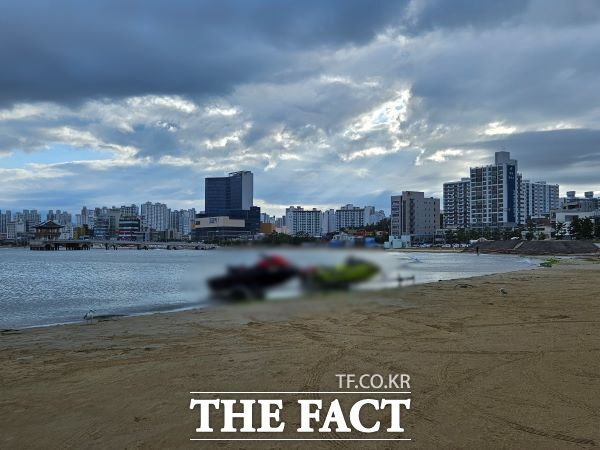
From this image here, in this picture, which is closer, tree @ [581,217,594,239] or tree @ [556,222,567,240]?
tree @ [581,217,594,239]

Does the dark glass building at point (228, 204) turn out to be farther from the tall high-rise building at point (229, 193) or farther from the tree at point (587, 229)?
the tree at point (587, 229)

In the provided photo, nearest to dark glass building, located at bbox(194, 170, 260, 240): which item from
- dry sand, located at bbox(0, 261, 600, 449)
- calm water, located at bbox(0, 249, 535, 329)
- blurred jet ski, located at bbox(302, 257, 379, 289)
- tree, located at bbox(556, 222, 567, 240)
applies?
calm water, located at bbox(0, 249, 535, 329)

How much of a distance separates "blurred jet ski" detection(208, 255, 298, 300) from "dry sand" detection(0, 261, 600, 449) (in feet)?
1.28

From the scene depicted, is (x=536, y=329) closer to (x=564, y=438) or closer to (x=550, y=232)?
(x=564, y=438)

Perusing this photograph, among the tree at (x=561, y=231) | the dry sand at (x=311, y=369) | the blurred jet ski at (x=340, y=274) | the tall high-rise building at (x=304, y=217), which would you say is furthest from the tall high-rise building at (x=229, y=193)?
the tree at (x=561, y=231)

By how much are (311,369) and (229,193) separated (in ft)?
20.7

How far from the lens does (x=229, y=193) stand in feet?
26.9

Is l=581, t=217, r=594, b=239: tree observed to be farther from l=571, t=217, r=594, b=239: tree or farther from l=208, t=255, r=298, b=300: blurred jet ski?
l=208, t=255, r=298, b=300: blurred jet ski

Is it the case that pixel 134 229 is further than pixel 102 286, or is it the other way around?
pixel 134 229

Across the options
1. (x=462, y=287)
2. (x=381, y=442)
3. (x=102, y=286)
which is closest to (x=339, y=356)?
(x=381, y=442)

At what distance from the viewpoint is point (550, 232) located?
7657 inches

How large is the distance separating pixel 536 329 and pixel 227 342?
36.9 feet

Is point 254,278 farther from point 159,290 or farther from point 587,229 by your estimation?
point 587,229

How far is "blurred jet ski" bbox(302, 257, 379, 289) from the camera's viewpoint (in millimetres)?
3836
